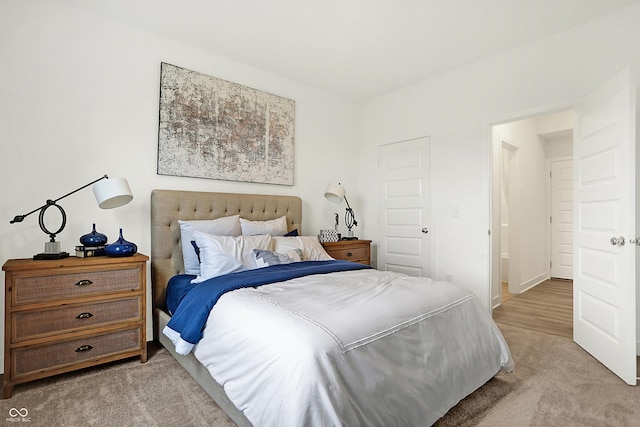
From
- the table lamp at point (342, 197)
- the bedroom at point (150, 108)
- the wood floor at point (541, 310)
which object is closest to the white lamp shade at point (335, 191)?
the table lamp at point (342, 197)

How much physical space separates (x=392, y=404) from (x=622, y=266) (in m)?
2.00

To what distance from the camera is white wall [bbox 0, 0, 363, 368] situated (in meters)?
2.40

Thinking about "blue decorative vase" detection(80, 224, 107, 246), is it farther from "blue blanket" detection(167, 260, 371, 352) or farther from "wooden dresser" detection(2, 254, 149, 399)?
"blue blanket" detection(167, 260, 371, 352)

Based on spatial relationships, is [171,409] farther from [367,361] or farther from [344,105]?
[344,105]

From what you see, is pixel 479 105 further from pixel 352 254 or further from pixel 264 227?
pixel 264 227

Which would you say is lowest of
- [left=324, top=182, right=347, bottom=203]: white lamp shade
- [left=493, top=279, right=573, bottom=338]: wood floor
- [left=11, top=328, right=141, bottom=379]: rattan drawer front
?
[left=493, top=279, right=573, bottom=338]: wood floor

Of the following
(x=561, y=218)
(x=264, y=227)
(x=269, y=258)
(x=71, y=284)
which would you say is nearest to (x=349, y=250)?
(x=264, y=227)

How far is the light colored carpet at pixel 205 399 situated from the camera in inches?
69.6

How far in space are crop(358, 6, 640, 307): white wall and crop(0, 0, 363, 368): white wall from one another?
2.41 meters

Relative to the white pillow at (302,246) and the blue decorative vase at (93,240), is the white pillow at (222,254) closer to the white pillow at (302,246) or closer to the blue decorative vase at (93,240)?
the white pillow at (302,246)

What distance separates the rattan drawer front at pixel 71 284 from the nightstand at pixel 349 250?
2025 mm

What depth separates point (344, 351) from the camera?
1364mm

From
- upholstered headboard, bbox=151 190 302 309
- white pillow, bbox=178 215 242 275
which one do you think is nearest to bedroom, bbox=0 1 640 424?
upholstered headboard, bbox=151 190 302 309

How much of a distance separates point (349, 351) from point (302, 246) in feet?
5.90
